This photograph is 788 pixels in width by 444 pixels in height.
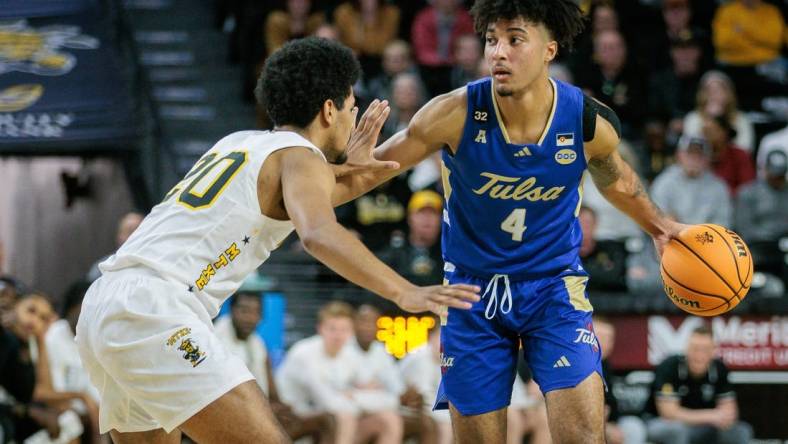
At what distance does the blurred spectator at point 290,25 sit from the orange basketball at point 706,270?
7129 millimetres

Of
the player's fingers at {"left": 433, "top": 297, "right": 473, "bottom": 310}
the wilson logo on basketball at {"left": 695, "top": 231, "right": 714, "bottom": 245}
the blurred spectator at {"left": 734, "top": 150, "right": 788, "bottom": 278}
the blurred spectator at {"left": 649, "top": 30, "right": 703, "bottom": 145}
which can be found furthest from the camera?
the blurred spectator at {"left": 649, "top": 30, "right": 703, "bottom": 145}

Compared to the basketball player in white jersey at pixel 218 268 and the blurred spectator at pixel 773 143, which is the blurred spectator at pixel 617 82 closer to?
the blurred spectator at pixel 773 143

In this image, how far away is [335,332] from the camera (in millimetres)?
9680

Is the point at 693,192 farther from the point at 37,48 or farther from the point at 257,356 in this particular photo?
the point at 37,48

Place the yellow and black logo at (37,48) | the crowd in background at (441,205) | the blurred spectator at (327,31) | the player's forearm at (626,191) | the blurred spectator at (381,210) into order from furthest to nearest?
the blurred spectator at (327,31), the yellow and black logo at (37,48), the blurred spectator at (381,210), the crowd in background at (441,205), the player's forearm at (626,191)

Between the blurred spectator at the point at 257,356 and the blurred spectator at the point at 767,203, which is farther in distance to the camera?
the blurred spectator at the point at 767,203

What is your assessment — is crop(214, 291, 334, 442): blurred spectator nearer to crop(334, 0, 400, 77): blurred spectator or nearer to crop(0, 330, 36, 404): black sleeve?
crop(0, 330, 36, 404): black sleeve

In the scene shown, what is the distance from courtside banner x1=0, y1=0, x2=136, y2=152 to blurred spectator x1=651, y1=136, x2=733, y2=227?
4700 millimetres

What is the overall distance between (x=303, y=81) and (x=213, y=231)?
2.33 feet

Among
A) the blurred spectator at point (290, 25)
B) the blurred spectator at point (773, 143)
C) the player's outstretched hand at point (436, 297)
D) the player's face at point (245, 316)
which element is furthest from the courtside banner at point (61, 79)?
the player's outstretched hand at point (436, 297)

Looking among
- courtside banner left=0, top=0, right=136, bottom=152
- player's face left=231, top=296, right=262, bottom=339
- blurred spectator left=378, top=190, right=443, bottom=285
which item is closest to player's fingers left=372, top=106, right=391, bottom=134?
blurred spectator left=378, top=190, right=443, bottom=285

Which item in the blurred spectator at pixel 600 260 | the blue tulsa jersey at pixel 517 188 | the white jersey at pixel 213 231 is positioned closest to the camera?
the white jersey at pixel 213 231

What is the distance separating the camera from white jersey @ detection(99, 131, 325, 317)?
15.4 feet

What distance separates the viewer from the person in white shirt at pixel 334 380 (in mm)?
9492
